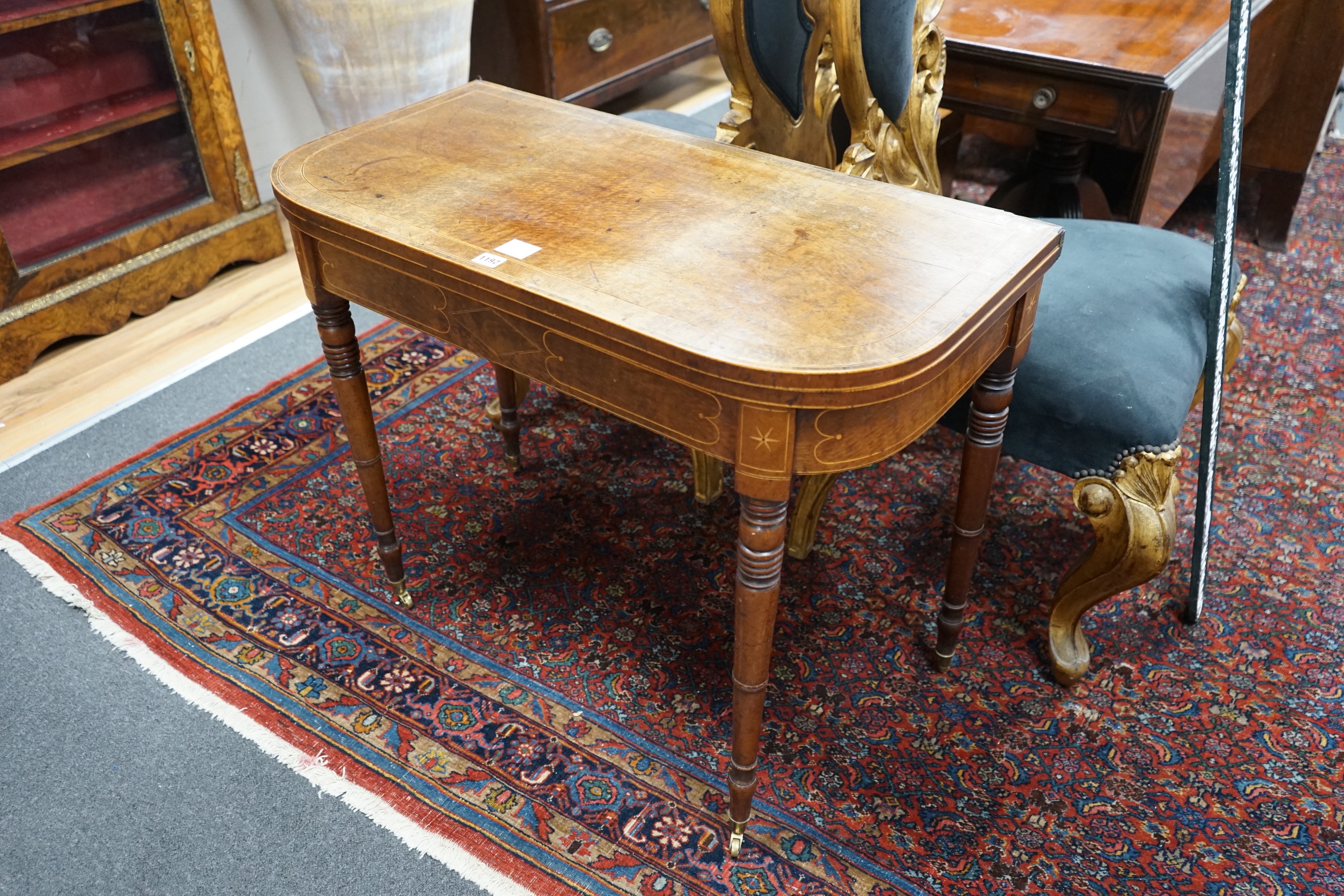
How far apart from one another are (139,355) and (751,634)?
2128 mm

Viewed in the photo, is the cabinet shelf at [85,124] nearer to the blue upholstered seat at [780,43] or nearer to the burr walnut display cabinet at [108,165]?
the burr walnut display cabinet at [108,165]

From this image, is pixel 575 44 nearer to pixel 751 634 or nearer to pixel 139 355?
pixel 139 355

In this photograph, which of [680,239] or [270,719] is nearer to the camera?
[680,239]

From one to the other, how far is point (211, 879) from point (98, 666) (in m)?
0.55

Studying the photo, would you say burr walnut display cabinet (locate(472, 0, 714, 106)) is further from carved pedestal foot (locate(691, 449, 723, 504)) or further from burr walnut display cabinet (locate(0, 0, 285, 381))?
carved pedestal foot (locate(691, 449, 723, 504))

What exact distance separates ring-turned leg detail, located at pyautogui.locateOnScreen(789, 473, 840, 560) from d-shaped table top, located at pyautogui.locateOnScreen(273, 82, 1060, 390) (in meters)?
0.65

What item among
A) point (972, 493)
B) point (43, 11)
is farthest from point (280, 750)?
point (43, 11)

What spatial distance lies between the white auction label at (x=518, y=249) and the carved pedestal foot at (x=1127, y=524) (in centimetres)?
96

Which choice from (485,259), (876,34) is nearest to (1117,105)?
(876,34)

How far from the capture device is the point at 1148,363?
5.25 feet

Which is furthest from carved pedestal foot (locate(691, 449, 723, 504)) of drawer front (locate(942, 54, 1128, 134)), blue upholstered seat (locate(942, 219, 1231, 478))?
drawer front (locate(942, 54, 1128, 134))

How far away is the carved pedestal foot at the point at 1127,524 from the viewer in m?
1.57

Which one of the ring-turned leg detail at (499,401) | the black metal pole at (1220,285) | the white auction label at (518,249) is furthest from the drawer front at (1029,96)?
the white auction label at (518,249)

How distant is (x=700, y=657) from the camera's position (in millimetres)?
1785
